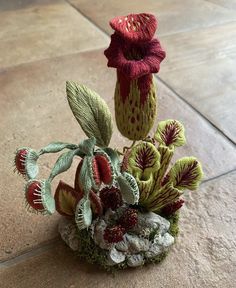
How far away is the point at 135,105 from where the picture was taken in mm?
784

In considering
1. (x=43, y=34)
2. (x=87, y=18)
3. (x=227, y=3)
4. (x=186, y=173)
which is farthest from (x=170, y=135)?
(x=227, y=3)

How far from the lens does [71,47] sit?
1.93 m

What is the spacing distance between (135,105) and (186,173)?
0.64 feet

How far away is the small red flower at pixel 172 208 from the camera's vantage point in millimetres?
948

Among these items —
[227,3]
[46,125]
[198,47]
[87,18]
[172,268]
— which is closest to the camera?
[172,268]

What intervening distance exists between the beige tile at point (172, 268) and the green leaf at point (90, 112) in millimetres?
310

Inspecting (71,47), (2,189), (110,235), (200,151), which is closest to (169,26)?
(71,47)

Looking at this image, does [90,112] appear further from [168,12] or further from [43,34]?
[168,12]

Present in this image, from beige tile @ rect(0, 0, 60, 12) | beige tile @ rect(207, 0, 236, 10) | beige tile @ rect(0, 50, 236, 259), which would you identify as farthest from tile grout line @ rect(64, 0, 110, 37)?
beige tile @ rect(207, 0, 236, 10)

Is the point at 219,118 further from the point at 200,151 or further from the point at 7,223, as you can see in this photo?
the point at 7,223

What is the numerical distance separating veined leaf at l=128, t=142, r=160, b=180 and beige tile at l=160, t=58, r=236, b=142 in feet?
2.02

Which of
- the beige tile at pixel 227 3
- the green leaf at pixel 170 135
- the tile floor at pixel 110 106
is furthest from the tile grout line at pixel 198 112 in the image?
the beige tile at pixel 227 3

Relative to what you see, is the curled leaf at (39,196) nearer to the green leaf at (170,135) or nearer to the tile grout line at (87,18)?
the green leaf at (170,135)

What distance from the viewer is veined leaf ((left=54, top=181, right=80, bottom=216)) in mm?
879
